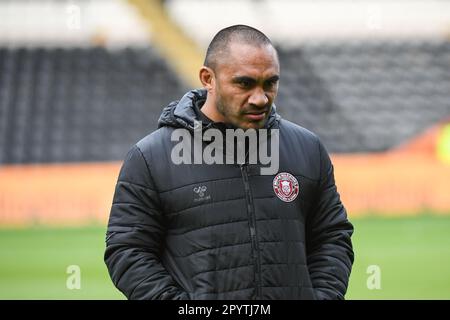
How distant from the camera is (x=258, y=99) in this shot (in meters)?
2.79

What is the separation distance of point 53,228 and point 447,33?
37.7ft

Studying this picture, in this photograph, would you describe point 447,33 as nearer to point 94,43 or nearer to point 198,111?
point 94,43

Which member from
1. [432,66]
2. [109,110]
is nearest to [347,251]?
[109,110]

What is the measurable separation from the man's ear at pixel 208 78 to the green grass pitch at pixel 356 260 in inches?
215

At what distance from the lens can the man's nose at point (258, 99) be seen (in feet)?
9.13

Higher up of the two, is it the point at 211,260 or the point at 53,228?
the point at 53,228

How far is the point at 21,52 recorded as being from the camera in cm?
2078

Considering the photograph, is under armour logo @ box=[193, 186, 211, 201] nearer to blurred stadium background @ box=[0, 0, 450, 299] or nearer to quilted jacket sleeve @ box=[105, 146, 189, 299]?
quilted jacket sleeve @ box=[105, 146, 189, 299]

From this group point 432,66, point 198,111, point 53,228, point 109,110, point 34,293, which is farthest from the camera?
point 432,66

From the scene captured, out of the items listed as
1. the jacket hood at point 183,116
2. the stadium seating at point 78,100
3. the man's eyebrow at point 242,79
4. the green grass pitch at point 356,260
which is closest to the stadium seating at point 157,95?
the stadium seating at point 78,100

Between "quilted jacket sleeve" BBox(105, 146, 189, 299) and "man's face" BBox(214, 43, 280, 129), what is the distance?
1.09ft

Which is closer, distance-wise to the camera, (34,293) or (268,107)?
(268,107)

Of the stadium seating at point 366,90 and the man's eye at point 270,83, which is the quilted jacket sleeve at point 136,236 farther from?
the stadium seating at point 366,90

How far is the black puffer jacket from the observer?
2773mm
